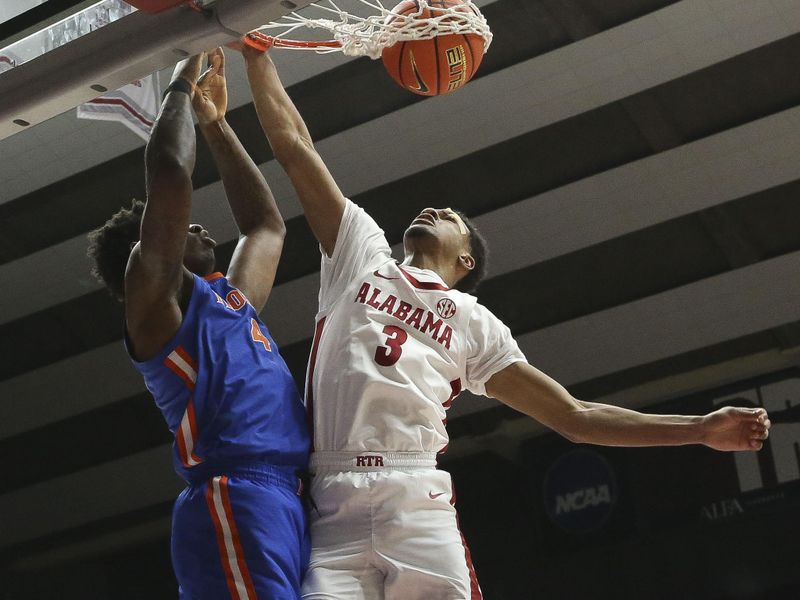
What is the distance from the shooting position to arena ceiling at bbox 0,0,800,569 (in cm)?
834

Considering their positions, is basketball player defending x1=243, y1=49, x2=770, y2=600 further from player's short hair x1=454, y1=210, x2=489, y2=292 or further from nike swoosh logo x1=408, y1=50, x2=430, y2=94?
nike swoosh logo x1=408, y1=50, x2=430, y2=94

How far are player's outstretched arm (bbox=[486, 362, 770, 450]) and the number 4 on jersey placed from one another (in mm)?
789

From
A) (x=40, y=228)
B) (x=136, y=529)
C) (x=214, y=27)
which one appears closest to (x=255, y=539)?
(x=214, y=27)

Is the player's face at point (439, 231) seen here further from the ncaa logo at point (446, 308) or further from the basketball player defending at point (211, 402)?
the basketball player defending at point (211, 402)

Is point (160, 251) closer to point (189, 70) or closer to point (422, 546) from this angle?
point (189, 70)

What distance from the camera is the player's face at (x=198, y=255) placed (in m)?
3.69

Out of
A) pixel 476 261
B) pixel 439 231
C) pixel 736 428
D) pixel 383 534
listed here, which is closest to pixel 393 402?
pixel 383 534

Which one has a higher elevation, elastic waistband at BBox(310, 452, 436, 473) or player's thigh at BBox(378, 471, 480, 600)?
elastic waistband at BBox(310, 452, 436, 473)

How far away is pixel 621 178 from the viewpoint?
8.87 meters

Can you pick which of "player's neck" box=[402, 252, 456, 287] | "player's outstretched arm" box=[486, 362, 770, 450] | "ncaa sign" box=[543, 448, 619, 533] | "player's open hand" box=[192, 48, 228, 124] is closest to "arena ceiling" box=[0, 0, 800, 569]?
"ncaa sign" box=[543, 448, 619, 533]

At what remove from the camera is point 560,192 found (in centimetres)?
907

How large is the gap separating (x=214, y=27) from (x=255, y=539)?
1.42 meters

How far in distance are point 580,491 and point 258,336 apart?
6974 millimetres

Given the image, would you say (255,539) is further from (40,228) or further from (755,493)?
(40,228)
